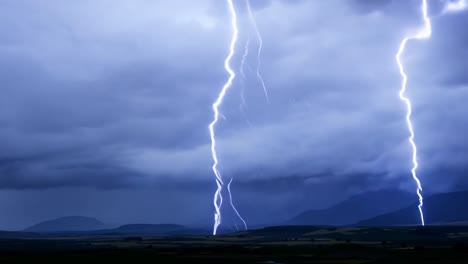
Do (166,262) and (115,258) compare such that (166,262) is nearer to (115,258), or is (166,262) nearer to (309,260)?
(115,258)

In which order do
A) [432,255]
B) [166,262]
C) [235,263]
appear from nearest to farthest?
1. [235,263]
2. [166,262]
3. [432,255]

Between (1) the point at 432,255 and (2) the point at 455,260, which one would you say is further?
(1) the point at 432,255

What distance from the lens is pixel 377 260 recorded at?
331 ft

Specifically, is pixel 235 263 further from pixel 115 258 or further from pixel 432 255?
pixel 432 255

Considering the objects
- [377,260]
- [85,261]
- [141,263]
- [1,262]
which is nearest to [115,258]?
[85,261]

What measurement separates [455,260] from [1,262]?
82.3 metres

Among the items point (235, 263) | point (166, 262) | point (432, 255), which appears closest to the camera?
point (235, 263)

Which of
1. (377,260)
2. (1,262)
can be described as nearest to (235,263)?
(377,260)

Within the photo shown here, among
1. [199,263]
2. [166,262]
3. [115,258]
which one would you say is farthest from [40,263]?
[199,263]

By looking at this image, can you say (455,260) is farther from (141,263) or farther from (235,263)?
(141,263)

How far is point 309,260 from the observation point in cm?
10169

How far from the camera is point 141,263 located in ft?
325

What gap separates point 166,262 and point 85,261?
692 inches

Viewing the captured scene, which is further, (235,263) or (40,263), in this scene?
(40,263)
